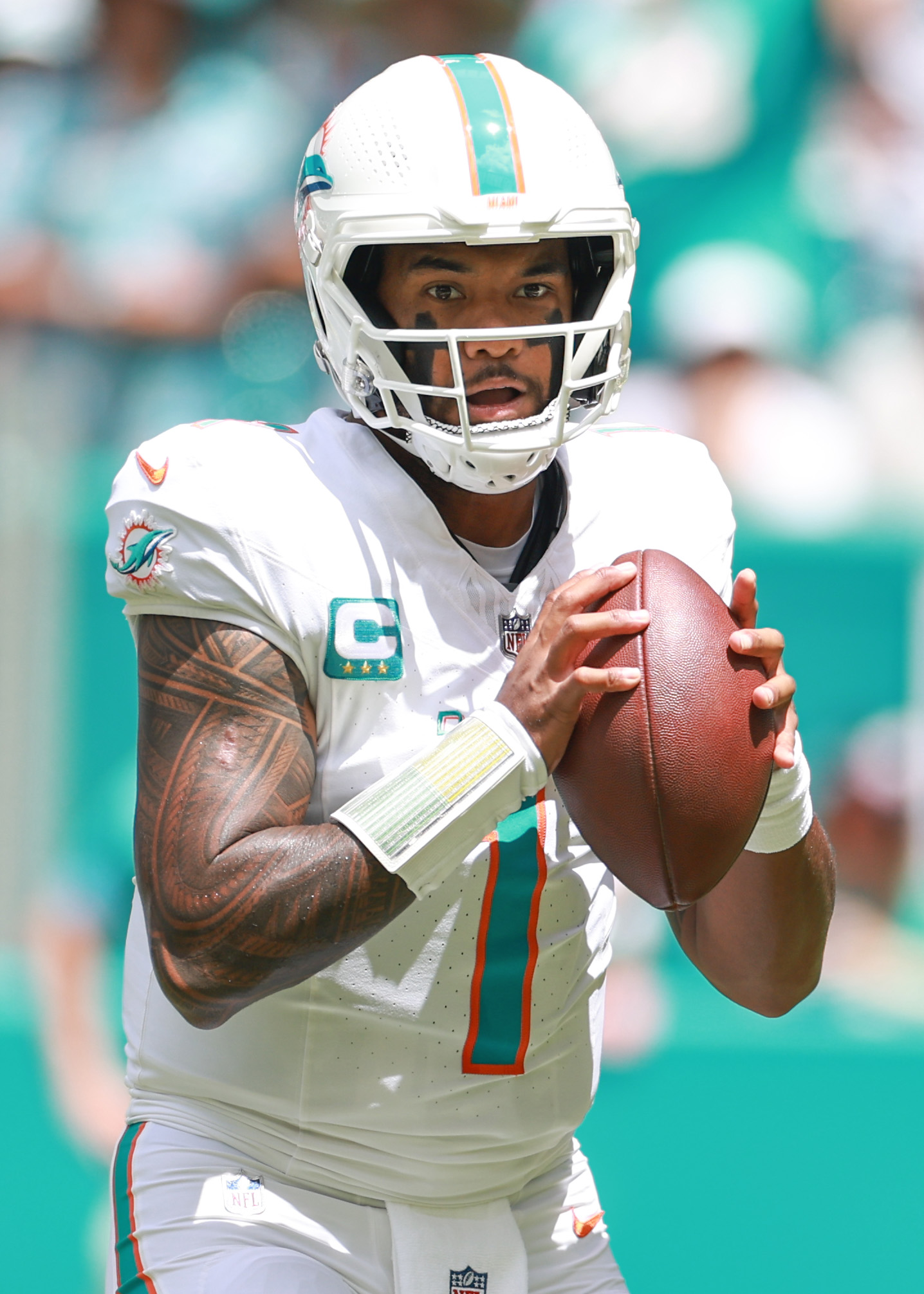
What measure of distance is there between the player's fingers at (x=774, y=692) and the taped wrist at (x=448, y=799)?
0.74 feet

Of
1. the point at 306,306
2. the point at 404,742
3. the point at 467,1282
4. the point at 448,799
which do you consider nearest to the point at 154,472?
the point at 404,742

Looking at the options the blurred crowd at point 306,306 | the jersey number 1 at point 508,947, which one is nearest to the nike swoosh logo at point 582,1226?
the jersey number 1 at point 508,947

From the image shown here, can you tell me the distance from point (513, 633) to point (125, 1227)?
0.76 m

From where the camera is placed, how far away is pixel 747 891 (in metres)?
1.80

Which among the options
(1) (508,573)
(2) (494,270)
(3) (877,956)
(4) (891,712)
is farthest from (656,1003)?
(2) (494,270)

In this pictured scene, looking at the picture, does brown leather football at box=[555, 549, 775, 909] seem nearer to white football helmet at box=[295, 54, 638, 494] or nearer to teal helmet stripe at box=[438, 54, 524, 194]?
white football helmet at box=[295, 54, 638, 494]

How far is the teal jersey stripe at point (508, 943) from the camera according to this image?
1.68 meters

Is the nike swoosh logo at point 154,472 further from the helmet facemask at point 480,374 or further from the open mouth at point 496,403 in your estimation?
the open mouth at point 496,403

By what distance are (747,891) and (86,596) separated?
7.46ft

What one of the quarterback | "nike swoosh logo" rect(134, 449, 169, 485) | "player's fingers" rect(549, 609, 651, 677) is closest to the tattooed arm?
the quarterback

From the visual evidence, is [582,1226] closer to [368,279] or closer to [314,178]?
[368,279]

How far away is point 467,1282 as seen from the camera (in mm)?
1659

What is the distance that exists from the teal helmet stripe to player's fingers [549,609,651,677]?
503 mm

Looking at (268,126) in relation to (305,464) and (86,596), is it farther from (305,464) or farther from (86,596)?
(305,464)
